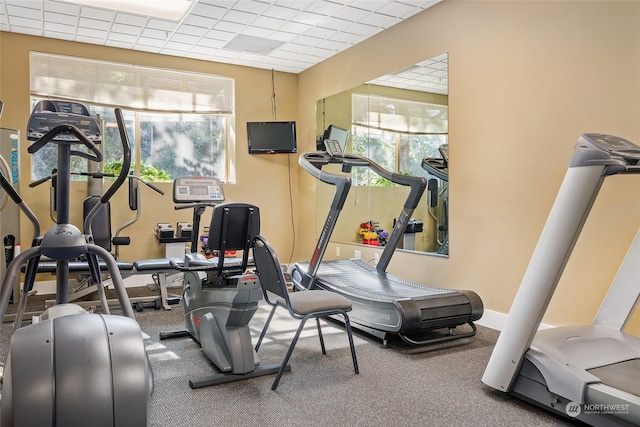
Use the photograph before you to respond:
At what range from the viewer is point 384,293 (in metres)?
3.82

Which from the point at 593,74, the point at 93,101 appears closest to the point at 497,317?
the point at 593,74

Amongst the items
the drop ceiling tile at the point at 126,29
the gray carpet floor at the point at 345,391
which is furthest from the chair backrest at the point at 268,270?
the drop ceiling tile at the point at 126,29

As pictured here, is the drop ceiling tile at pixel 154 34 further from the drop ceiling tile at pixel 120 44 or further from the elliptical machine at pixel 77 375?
the elliptical machine at pixel 77 375

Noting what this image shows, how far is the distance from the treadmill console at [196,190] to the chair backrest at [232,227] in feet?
3.33

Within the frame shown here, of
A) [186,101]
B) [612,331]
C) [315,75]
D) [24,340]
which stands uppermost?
[315,75]

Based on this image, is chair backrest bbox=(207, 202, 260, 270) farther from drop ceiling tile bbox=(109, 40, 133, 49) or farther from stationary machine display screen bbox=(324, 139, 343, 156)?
drop ceiling tile bbox=(109, 40, 133, 49)

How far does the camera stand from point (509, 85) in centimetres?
396

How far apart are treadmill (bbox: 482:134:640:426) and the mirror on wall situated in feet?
6.66

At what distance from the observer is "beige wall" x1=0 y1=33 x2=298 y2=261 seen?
542 cm

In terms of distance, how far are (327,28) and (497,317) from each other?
353 cm

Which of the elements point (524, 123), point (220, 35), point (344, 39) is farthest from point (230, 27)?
point (524, 123)

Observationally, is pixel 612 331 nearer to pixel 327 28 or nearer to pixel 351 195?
pixel 351 195

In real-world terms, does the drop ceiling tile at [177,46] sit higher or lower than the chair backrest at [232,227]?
higher

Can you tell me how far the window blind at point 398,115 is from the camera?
4699mm
